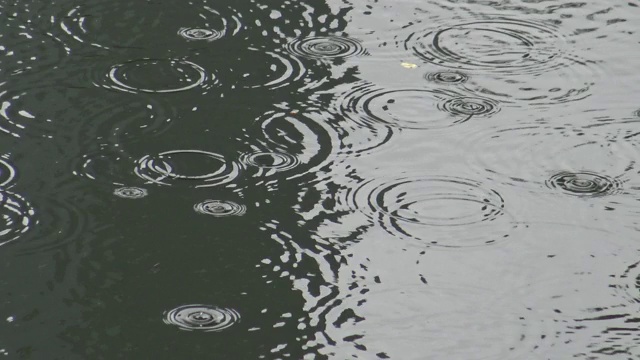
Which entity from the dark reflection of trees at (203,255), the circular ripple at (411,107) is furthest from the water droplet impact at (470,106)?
the dark reflection of trees at (203,255)

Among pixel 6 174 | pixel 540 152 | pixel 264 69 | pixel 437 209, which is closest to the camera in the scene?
pixel 437 209

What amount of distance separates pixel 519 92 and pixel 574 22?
2.81ft

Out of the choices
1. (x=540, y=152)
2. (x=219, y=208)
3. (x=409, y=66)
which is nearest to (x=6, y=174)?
(x=219, y=208)

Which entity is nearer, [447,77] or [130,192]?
[130,192]

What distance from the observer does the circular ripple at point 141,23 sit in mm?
4875

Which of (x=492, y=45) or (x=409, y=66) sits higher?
(x=492, y=45)

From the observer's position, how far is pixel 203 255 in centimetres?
352

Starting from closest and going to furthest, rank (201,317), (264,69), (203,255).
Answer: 1. (201,317)
2. (203,255)
3. (264,69)

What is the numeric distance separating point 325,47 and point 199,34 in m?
0.57

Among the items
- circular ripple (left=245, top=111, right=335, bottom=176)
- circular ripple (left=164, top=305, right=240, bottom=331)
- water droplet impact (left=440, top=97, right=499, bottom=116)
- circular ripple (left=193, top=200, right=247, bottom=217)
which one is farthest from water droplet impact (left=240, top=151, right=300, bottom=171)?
circular ripple (left=164, top=305, right=240, bottom=331)

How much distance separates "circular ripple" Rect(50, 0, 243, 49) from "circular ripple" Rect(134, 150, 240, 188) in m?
0.95

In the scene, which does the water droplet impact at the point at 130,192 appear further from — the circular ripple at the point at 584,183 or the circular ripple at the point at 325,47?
the circular ripple at the point at 584,183

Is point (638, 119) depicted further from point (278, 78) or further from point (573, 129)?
point (278, 78)

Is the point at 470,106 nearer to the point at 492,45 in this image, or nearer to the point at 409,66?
the point at 409,66
